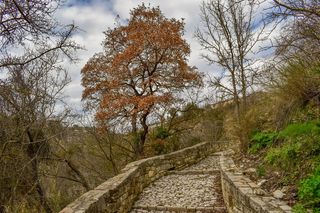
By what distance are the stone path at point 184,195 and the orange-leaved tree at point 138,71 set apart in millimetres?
3164

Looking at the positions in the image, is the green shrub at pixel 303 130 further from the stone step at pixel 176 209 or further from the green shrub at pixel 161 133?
the green shrub at pixel 161 133

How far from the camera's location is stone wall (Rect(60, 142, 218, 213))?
4466 mm

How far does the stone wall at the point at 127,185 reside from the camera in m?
4.47

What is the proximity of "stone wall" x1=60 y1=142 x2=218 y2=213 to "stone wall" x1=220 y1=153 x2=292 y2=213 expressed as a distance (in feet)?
6.96

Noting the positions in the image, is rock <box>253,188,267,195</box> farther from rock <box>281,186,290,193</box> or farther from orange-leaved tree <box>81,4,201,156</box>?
orange-leaved tree <box>81,4,201,156</box>

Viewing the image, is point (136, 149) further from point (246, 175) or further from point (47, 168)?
point (246, 175)

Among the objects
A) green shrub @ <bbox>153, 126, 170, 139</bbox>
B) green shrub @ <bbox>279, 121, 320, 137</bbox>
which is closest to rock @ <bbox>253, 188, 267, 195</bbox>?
green shrub @ <bbox>279, 121, 320, 137</bbox>

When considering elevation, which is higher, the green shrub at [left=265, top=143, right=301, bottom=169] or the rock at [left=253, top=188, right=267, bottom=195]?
the green shrub at [left=265, top=143, right=301, bottom=169]

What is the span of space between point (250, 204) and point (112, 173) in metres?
11.4

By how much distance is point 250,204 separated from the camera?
3.89m

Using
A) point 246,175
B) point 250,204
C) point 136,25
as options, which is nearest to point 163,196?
point 246,175

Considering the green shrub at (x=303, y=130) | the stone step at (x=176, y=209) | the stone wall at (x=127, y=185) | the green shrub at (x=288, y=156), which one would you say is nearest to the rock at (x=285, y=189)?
the green shrub at (x=288, y=156)

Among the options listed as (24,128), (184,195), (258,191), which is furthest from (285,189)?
(24,128)

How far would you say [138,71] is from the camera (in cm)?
1193
